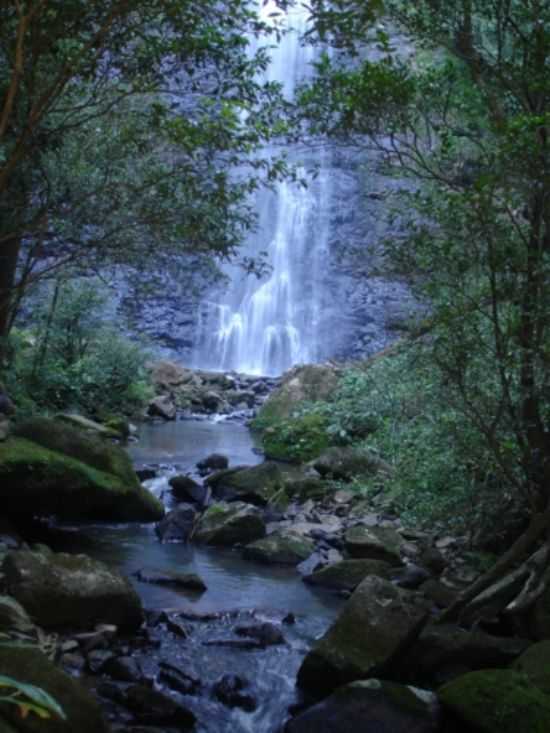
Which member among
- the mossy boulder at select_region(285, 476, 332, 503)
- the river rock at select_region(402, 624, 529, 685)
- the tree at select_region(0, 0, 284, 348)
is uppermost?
the tree at select_region(0, 0, 284, 348)

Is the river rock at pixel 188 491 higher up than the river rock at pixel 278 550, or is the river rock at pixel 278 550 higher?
the river rock at pixel 188 491

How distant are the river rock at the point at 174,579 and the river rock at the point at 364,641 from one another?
1834 mm

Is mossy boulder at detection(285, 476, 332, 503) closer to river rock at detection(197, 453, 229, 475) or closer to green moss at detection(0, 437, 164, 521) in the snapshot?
river rock at detection(197, 453, 229, 475)

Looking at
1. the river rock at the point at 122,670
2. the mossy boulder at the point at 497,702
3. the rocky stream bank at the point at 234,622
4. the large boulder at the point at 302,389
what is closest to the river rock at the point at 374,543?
the rocky stream bank at the point at 234,622

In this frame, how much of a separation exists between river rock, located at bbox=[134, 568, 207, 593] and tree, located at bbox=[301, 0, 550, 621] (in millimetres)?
2215

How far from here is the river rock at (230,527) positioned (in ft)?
27.5

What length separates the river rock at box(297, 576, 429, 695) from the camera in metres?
5.08

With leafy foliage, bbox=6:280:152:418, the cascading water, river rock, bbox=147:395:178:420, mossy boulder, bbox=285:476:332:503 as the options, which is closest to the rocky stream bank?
mossy boulder, bbox=285:476:332:503

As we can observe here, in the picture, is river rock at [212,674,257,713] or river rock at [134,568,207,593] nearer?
river rock at [212,674,257,713]

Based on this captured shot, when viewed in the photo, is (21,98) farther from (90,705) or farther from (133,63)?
(90,705)

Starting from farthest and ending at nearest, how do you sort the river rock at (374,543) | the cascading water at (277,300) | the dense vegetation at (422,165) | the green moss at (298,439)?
the cascading water at (277,300) → the green moss at (298,439) → the river rock at (374,543) → the dense vegetation at (422,165)

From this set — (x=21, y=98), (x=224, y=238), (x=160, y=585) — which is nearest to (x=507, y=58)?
(x=224, y=238)

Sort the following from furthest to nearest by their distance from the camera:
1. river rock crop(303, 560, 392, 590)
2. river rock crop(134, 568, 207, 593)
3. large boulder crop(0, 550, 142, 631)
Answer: river rock crop(303, 560, 392, 590), river rock crop(134, 568, 207, 593), large boulder crop(0, 550, 142, 631)

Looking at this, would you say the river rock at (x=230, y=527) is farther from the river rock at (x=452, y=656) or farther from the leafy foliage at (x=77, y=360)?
the leafy foliage at (x=77, y=360)
